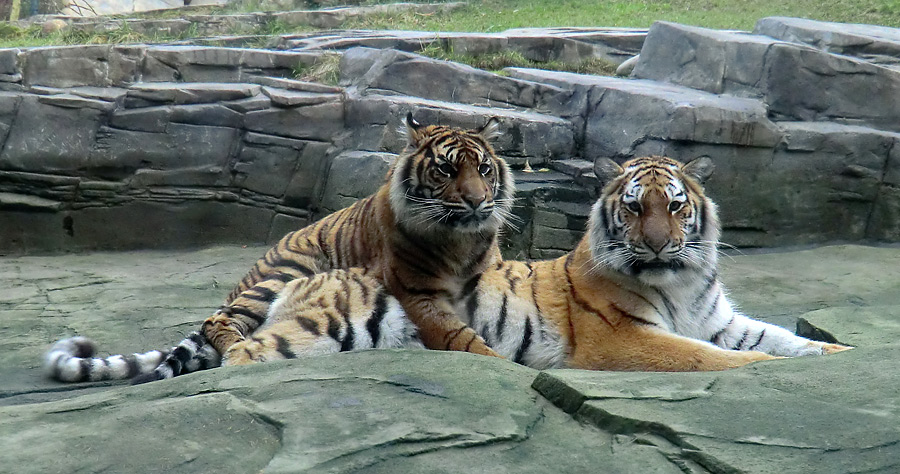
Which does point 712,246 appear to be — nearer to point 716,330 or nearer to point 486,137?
point 716,330

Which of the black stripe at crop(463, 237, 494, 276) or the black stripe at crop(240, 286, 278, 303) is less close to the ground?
the black stripe at crop(463, 237, 494, 276)

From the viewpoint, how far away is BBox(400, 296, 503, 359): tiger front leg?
390 centimetres

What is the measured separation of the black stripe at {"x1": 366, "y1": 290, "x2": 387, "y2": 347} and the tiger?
8 centimetres

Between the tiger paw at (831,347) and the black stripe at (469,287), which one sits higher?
the black stripe at (469,287)

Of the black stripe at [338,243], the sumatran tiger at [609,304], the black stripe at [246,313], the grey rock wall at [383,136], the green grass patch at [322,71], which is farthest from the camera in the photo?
the green grass patch at [322,71]

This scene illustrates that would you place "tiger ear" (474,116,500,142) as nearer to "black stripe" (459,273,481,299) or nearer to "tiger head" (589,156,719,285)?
"tiger head" (589,156,719,285)

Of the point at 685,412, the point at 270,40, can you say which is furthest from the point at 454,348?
the point at 270,40

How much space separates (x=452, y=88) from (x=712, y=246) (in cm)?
331

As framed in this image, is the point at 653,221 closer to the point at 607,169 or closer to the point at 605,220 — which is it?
the point at 605,220

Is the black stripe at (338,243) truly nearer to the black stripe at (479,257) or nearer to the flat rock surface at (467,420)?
the black stripe at (479,257)

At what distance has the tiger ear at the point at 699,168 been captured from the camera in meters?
4.17

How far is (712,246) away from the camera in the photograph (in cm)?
411

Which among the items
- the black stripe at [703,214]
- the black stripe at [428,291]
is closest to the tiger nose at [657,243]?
the black stripe at [703,214]

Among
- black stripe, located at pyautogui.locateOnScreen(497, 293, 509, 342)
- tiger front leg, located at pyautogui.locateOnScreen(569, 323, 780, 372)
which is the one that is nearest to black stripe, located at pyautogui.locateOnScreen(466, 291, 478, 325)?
black stripe, located at pyautogui.locateOnScreen(497, 293, 509, 342)
